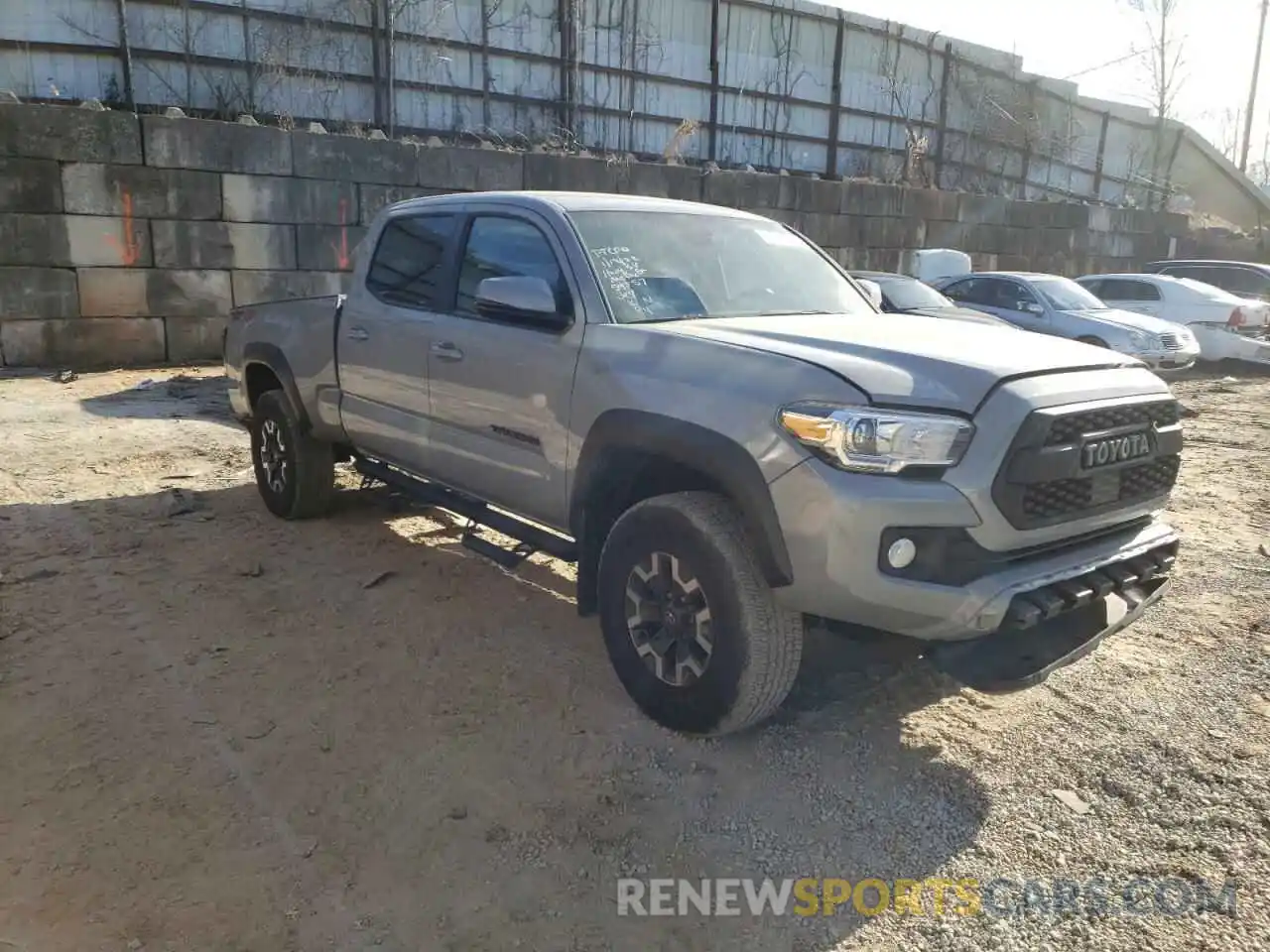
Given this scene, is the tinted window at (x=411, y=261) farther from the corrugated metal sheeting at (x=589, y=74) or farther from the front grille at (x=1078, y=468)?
the corrugated metal sheeting at (x=589, y=74)

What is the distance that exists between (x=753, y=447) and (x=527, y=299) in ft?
3.84

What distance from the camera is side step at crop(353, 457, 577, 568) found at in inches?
162

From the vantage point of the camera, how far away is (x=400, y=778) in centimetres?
321

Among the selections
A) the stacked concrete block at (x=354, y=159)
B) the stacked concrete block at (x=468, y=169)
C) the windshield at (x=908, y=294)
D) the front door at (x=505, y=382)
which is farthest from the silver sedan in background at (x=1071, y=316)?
the front door at (x=505, y=382)

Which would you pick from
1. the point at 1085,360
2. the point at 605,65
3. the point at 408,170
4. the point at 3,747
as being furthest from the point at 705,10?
the point at 3,747

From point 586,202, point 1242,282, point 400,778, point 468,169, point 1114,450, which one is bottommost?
point 400,778

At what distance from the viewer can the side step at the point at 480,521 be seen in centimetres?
411

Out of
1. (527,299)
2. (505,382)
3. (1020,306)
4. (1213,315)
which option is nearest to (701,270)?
(527,299)

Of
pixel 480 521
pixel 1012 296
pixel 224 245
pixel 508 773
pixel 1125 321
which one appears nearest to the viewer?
pixel 508 773

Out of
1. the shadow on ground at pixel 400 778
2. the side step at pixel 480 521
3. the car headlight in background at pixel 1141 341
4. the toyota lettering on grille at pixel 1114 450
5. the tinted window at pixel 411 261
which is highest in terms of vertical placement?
the tinted window at pixel 411 261

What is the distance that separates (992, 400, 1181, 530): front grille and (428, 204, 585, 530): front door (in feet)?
5.42

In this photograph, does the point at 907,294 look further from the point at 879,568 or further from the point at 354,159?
the point at 879,568

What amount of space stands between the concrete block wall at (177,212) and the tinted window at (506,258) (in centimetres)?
737

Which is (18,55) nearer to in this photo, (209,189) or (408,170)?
(209,189)
